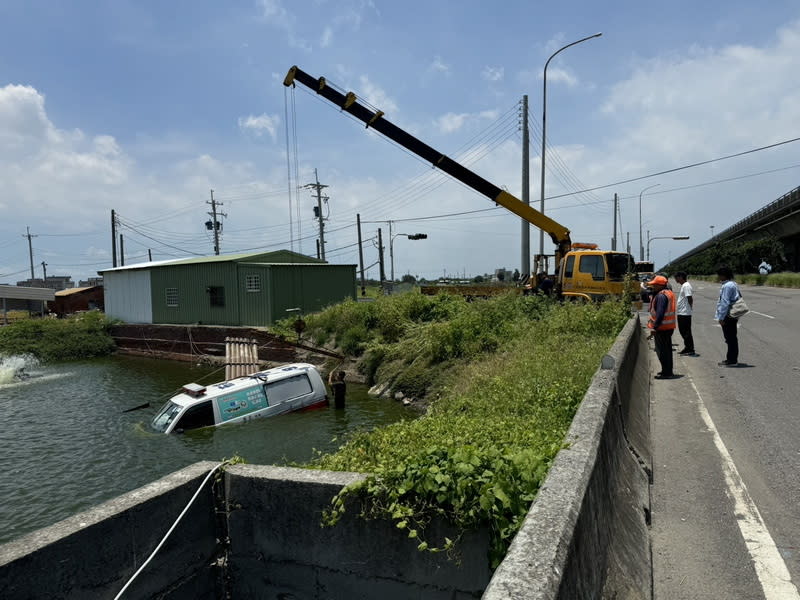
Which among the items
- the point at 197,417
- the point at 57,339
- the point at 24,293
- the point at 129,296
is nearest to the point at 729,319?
the point at 197,417

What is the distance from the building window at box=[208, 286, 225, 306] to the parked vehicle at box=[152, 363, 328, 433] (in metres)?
14.9

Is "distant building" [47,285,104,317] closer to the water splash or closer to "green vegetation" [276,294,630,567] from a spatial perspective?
the water splash

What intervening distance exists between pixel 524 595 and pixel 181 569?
3.04m

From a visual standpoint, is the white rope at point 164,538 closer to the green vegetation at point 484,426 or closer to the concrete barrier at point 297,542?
the concrete barrier at point 297,542

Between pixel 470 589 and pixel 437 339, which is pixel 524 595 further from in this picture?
pixel 437 339

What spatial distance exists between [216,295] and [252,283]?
2.99 m

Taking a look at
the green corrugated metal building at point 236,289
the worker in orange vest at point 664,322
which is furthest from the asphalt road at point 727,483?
the green corrugated metal building at point 236,289

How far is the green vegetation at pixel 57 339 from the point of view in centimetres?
3034

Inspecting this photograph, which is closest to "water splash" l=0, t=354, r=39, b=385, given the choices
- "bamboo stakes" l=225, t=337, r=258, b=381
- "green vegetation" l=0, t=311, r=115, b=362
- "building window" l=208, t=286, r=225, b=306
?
"green vegetation" l=0, t=311, r=115, b=362

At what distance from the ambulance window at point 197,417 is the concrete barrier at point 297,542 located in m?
9.72

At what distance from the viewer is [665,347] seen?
9.73m

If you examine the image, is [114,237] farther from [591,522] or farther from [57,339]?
[591,522]

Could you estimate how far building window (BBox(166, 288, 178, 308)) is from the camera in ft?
103

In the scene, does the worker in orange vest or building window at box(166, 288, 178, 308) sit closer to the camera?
the worker in orange vest
